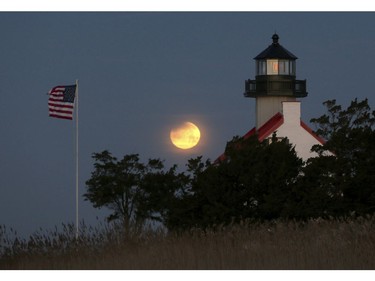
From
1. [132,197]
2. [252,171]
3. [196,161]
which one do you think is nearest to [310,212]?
[252,171]

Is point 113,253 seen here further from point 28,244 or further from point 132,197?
point 132,197

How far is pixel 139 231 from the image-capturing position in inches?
728

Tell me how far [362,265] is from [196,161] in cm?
2298

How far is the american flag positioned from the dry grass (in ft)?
42.1

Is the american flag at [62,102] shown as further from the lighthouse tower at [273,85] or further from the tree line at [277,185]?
the lighthouse tower at [273,85]

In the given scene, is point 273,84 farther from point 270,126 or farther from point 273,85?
point 270,126

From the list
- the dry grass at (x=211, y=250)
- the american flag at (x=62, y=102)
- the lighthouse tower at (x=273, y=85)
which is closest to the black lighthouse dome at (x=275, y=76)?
the lighthouse tower at (x=273, y=85)

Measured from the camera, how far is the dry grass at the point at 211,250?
16.9m

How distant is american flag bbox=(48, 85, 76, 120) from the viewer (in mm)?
31125

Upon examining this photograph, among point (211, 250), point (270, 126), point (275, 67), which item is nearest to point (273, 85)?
point (275, 67)

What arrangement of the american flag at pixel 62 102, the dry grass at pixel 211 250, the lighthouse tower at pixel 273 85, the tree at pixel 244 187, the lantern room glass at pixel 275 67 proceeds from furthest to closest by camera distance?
the lantern room glass at pixel 275 67, the lighthouse tower at pixel 273 85, the tree at pixel 244 187, the american flag at pixel 62 102, the dry grass at pixel 211 250

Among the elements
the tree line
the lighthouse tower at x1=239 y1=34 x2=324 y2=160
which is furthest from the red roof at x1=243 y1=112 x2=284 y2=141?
the tree line

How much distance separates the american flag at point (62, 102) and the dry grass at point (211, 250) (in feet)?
42.1

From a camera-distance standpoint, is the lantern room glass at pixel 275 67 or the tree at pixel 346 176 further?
the lantern room glass at pixel 275 67
